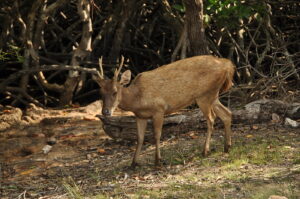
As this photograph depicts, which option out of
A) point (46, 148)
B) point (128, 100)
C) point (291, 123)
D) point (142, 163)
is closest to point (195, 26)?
point (291, 123)

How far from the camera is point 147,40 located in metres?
12.5

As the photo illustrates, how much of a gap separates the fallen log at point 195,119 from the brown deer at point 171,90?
83 cm

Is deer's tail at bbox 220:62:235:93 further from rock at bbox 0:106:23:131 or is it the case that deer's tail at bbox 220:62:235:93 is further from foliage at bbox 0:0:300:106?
rock at bbox 0:106:23:131

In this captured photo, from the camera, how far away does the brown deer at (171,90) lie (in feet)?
23.9

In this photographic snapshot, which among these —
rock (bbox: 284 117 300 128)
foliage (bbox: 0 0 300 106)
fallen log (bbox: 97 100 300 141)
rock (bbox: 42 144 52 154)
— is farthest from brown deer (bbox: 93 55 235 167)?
foliage (bbox: 0 0 300 106)

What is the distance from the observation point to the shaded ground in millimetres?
5863

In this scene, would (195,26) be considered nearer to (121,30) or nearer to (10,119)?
(121,30)

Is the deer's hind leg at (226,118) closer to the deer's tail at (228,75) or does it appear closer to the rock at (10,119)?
the deer's tail at (228,75)

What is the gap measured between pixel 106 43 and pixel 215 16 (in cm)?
316

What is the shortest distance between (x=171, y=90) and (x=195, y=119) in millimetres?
1243

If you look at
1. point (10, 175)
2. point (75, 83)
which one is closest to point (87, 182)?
point (10, 175)

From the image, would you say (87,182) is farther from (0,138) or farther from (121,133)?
(0,138)

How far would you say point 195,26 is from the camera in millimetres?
8961

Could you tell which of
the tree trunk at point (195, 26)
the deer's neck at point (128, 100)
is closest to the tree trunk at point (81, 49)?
the tree trunk at point (195, 26)
